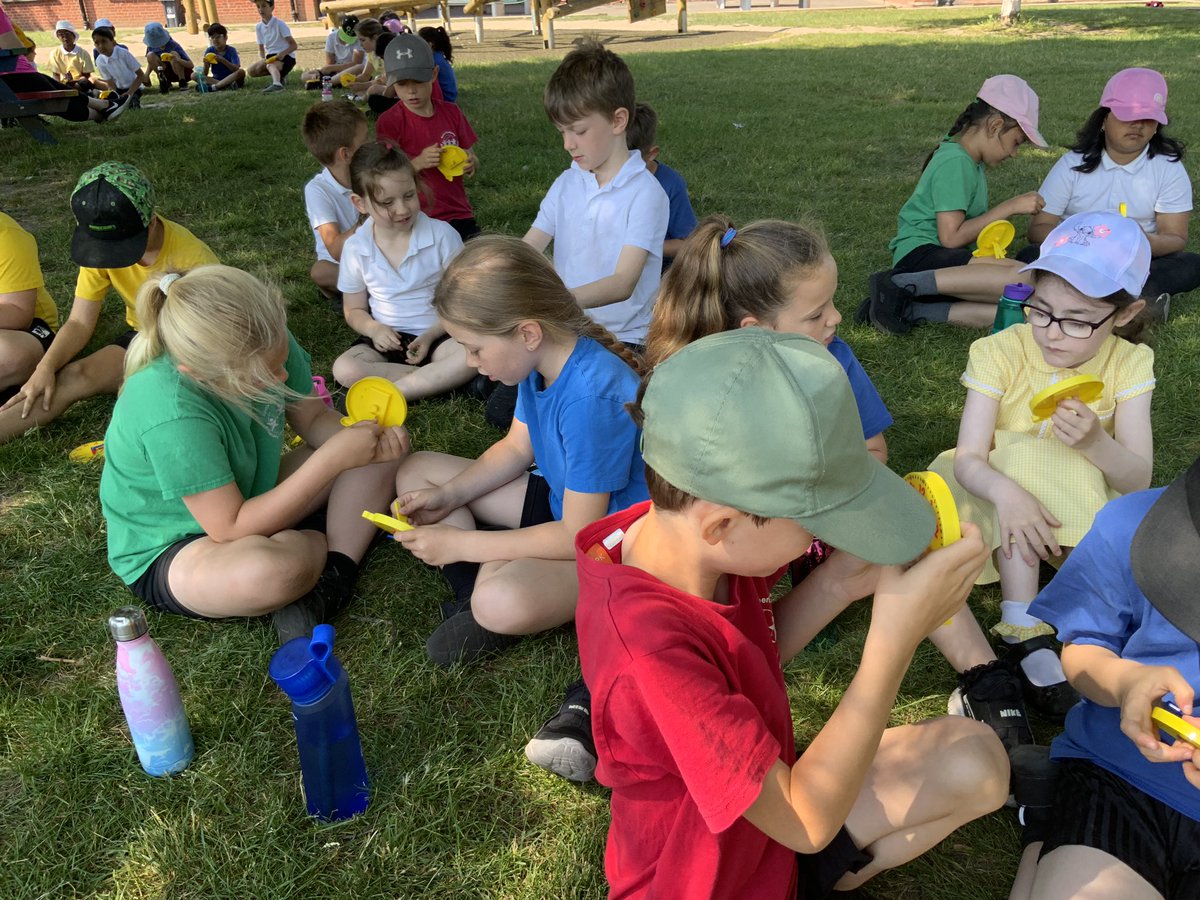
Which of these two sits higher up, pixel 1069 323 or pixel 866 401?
pixel 1069 323

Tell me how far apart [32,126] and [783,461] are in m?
9.42

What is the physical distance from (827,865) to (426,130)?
4902 mm

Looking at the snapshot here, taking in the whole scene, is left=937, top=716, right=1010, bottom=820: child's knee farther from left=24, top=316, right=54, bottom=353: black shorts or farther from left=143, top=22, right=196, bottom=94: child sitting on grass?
left=143, top=22, right=196, bottom=94: child sitting on grass

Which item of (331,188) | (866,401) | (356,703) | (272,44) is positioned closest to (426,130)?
(331,188)

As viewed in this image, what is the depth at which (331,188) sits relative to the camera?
472cm

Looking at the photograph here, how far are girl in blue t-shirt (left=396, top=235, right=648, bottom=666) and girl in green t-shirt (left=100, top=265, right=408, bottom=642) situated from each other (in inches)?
11.3

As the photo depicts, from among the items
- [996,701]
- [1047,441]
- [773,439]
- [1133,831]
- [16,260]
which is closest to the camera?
[773,439]

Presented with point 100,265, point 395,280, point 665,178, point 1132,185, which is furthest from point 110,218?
point 1132,185

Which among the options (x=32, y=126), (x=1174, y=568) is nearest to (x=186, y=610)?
(x=1174, y=568)

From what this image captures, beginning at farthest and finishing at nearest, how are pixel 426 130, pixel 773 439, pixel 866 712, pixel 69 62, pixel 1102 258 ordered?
pixel 69 62, pixel 426 130, pixel 1102 258, pixel 866 712, pixel 773 439

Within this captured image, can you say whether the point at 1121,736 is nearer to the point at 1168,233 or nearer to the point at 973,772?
the point at 973,772

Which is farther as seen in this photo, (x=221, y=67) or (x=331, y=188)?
(x=221, y=67)

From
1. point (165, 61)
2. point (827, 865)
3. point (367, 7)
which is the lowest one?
point (827, 865)

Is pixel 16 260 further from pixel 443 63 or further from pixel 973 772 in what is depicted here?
pixel 443 63
